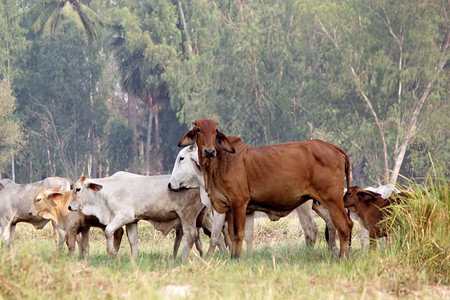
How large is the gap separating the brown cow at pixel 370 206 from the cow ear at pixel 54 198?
447 centimetres

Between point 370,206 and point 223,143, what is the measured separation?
2276mm

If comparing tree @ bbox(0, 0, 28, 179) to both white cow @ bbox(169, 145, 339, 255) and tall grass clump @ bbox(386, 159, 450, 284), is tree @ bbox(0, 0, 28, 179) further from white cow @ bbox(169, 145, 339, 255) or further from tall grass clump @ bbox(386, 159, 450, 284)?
tall grass clump @ bbox(386, 159, 450, 284)

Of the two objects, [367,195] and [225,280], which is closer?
[225,280]

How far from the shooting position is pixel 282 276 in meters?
6.89

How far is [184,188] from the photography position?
981cm

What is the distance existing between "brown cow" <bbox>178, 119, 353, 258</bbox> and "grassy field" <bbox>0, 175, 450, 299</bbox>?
0.60 meters

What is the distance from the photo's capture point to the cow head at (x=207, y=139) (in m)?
8.52

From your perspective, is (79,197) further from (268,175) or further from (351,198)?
(351,198)

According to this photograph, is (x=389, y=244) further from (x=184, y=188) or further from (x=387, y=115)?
(x=387, y=115)

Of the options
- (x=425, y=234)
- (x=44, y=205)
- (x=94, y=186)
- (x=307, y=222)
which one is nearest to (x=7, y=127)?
(x=44, y=205)

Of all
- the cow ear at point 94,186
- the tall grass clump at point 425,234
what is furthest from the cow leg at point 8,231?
the tall grass clump at point 425,234

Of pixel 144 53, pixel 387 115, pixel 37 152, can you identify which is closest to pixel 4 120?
pixel 37 152

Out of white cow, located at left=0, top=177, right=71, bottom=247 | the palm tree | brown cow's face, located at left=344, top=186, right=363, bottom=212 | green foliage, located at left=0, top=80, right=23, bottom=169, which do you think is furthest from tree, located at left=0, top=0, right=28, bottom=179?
brown cow's face, located at left=344, top=186, right=363, bottom=212

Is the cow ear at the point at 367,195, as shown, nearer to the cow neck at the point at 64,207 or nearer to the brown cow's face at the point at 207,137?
the brown cow's face at the point at 207,137
